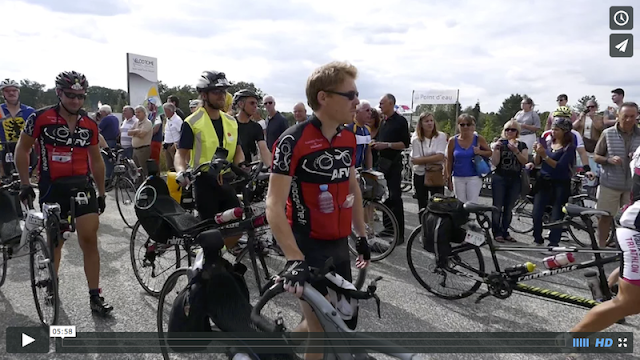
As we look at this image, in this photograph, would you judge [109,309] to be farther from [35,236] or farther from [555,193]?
[555,193]

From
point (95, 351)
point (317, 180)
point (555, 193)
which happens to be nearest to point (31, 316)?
point (95, 351)

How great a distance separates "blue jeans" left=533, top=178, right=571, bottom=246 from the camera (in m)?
6.01

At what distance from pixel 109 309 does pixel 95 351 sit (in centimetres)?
60

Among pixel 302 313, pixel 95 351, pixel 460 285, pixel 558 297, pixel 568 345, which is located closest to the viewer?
pixel 302 313

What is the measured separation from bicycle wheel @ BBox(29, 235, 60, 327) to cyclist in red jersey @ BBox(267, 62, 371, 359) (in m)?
2.37

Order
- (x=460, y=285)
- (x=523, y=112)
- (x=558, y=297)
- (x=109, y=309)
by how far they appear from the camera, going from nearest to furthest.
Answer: (x=558, y=297) < (x=109, y=309) < (x=460, y=285) < (x=523, y=112)

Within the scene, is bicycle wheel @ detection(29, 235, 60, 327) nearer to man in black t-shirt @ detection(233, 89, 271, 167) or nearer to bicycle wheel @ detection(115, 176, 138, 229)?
man in black t-shirt @ detection(233, 89, 271, 167)

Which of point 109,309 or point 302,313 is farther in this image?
point 109,309

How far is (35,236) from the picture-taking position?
3.78m

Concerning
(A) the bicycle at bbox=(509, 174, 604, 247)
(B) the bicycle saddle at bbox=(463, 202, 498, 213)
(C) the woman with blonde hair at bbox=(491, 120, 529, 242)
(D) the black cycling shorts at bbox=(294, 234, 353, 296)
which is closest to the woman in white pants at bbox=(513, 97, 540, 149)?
(A) the bicycle at bbox=(509, 174, 604, 247)

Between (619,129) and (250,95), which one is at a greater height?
(250,95)

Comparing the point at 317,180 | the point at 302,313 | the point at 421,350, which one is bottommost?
the point at 421,350

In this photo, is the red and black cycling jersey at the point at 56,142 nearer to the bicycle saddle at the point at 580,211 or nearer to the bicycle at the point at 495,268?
the bicycle at the point at 495,268

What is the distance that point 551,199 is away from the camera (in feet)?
20.4
